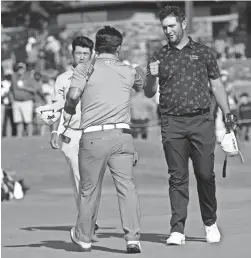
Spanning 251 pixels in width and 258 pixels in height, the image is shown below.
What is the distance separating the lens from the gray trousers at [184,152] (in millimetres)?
9656

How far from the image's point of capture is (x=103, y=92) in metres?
9.30

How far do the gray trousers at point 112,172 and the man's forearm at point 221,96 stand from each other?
2.88 feet

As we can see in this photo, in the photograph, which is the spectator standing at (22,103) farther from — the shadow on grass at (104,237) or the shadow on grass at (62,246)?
the shadow on grass at (62,246)

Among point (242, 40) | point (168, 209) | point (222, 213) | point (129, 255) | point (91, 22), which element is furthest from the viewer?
point (91, 22)

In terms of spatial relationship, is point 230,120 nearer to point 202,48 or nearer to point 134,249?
point 202,48

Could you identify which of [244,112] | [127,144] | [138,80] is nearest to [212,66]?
[138,80]

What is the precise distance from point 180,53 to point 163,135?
694 millimetres

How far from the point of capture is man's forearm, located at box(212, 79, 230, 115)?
9.71 meters

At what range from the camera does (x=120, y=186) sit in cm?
931

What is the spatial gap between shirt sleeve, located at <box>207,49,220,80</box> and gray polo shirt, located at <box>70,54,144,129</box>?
750 millimetres

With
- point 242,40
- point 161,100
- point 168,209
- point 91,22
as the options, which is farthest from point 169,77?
point 91,22

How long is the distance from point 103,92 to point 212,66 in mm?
1001

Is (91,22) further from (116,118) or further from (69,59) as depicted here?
(116,118)

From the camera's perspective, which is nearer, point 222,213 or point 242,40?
point 222,213
